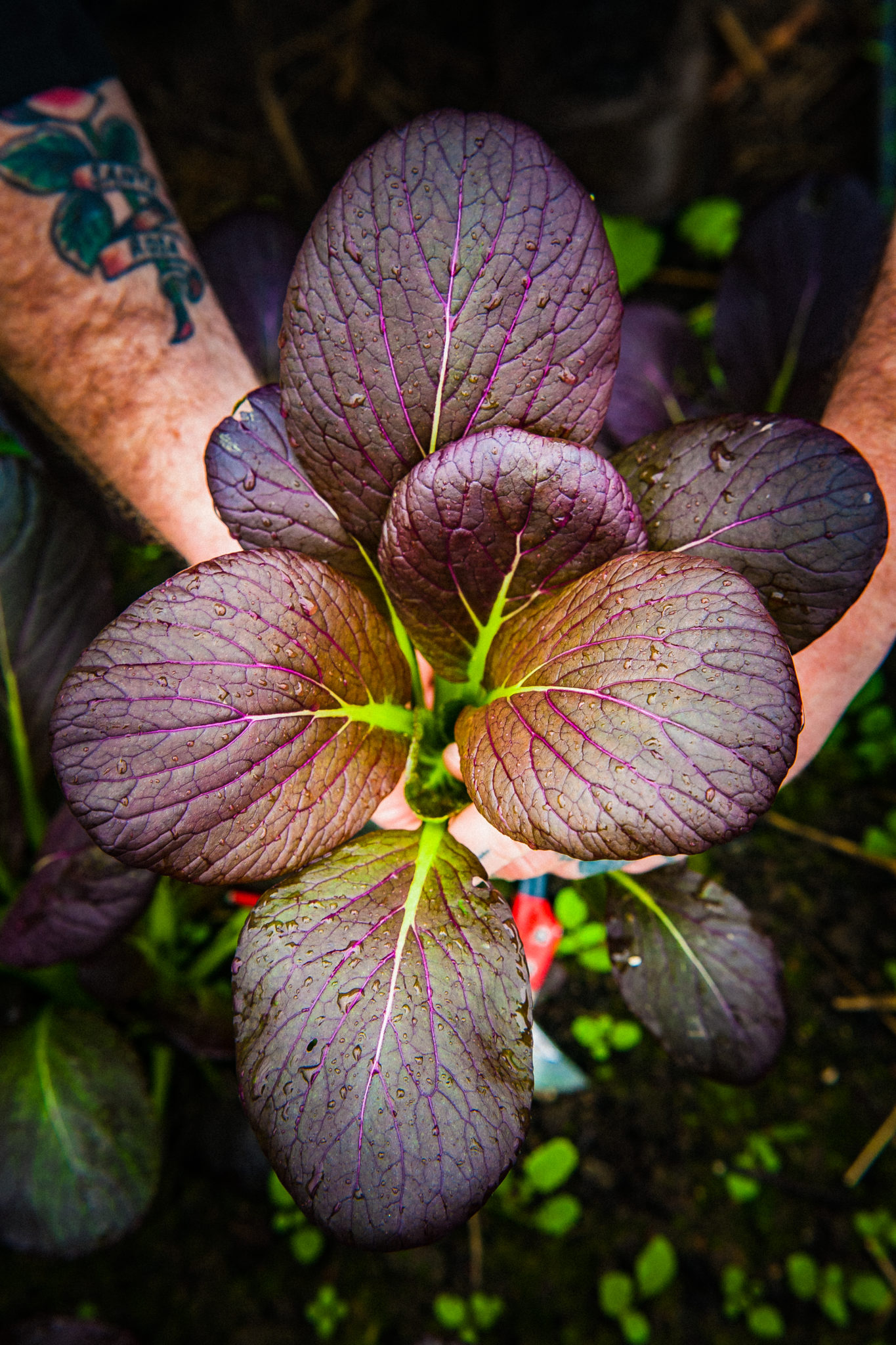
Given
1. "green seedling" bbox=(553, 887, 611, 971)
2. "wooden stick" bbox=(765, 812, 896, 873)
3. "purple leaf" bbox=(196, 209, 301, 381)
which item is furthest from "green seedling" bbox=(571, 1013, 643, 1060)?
"purple leaf" bbox=(196, 209, 301, 381)

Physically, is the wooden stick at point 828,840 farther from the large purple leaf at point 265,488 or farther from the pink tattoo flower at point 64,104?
the pink tattoo flower at point 64,104

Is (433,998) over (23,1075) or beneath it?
over

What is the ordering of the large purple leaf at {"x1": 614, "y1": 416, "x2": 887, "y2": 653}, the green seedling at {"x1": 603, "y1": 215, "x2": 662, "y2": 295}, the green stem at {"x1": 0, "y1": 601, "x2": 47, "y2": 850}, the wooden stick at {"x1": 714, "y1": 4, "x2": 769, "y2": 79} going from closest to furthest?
the large purple leaf at {"x1": 614, "y1": 416, "x2": 887, "y2": 653} → the green stem at {"x1": 0, "y1": 601, "x2": 47, "y2": 850} → the green seedling at {"x1": 603, "y1": 215, "x2": 662, "y2": 295} → the wooden stick at {"x1": 714, "y1": 4, "x2": 769, "y2": 79}

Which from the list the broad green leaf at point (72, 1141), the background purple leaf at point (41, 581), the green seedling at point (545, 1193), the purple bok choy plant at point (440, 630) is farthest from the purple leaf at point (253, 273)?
the green seedling at point (545, 1193)

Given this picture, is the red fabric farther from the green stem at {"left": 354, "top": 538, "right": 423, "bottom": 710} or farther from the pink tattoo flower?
the pink tattoo flower

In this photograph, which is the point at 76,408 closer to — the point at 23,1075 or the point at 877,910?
the point at 23,1075

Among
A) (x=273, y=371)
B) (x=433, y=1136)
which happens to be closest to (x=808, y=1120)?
(x=433, y=1136)
